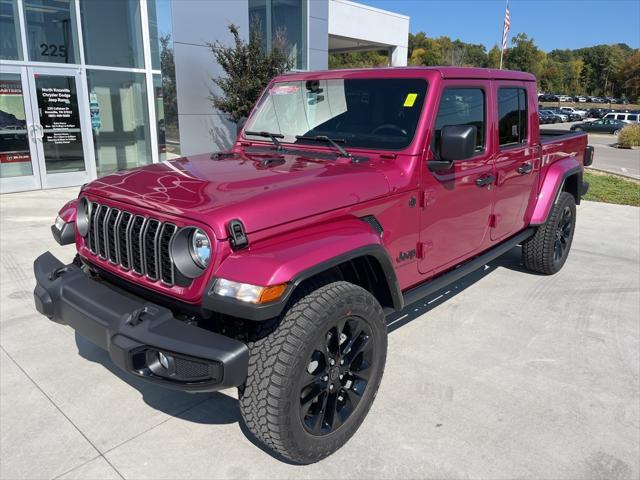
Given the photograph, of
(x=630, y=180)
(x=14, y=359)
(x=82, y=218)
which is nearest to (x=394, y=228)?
(x=82, y=218)

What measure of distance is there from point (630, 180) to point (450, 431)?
43.1ft

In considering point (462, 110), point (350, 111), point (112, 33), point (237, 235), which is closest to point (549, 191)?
point (462, 110)

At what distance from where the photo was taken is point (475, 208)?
3789 mm

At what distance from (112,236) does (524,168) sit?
11.0 ft

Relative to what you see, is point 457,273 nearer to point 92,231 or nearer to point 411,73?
point 411,73

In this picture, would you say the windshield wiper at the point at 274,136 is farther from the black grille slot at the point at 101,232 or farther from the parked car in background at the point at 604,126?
the parked car in background at the point at 604,126

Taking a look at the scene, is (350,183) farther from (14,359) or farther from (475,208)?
(14,359)

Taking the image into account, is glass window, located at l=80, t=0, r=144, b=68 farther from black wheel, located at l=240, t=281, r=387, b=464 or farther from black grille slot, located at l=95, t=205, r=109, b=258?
black wheel, located at l=240, t=281, r=387, b=464

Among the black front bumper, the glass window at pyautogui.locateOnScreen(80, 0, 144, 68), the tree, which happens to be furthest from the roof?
the glass window at pyautogui.locateOnScreen(80, 0, 144, 68)

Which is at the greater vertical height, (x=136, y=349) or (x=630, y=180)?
(x=136, y=349)

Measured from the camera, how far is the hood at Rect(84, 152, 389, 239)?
7.75 feet

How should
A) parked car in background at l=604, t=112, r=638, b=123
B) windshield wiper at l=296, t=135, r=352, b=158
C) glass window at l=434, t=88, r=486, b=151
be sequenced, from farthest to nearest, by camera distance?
1. parked car in background at l=604, t=112, r=638, b=123
2. glass window at l=434, t=88, r=486, b=151
3. windshield wiper at l=296, t=135, r=352, b=158

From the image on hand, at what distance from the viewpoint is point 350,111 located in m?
3.51

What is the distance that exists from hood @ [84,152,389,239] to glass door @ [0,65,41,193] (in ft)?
25.7
